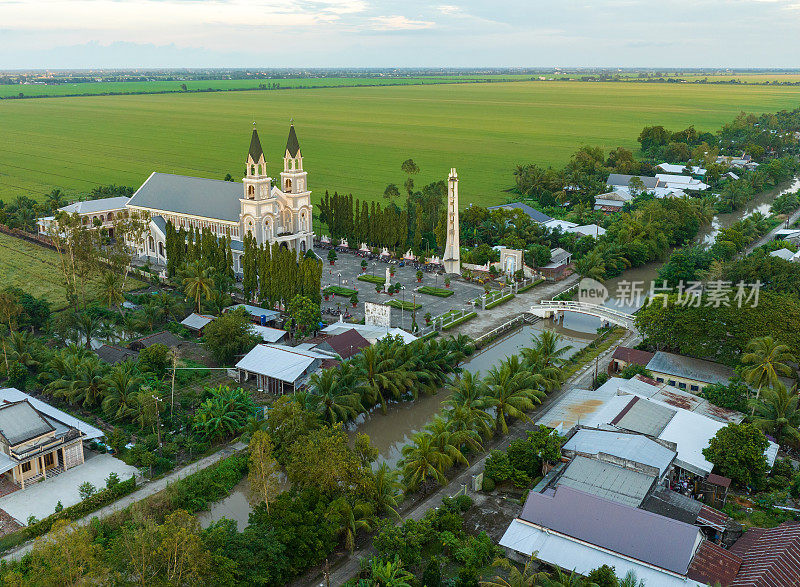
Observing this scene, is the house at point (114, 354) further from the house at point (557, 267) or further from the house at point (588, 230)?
the house at point (588, 230)

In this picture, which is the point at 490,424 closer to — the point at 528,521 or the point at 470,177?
the point at 528,521

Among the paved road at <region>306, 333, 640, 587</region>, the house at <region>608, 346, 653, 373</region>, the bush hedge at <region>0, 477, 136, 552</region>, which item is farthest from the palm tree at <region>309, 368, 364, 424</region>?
the house at <region>608, 346, 653, 373</region>

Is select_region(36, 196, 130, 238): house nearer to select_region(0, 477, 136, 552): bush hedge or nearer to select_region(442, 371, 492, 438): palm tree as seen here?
select_region(0, 477, 136, 552): bush hedge

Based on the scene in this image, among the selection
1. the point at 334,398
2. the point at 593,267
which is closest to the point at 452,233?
the point at 593,267

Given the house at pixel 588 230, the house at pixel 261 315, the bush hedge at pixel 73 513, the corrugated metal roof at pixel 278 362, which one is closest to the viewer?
the bush hedge at pixel 73 513

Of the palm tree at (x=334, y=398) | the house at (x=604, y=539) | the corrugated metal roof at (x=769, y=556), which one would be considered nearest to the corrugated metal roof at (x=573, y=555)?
the house at (x=604, y=539)

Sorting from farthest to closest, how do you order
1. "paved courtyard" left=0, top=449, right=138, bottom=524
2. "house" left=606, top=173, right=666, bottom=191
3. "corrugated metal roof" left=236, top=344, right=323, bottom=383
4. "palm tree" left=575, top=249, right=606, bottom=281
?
"house" left=606, top=173, right=666, bottom=191 < "palm tree" left=575, top=249, right=606, bottom=281 < "corrugated metal roof" left=236, top=344, right=323, bottom=383 < "paved courtyard" left=0, top=449, right=138, bottom=524

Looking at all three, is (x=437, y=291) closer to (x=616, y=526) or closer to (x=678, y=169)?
(x=616, y=526)
